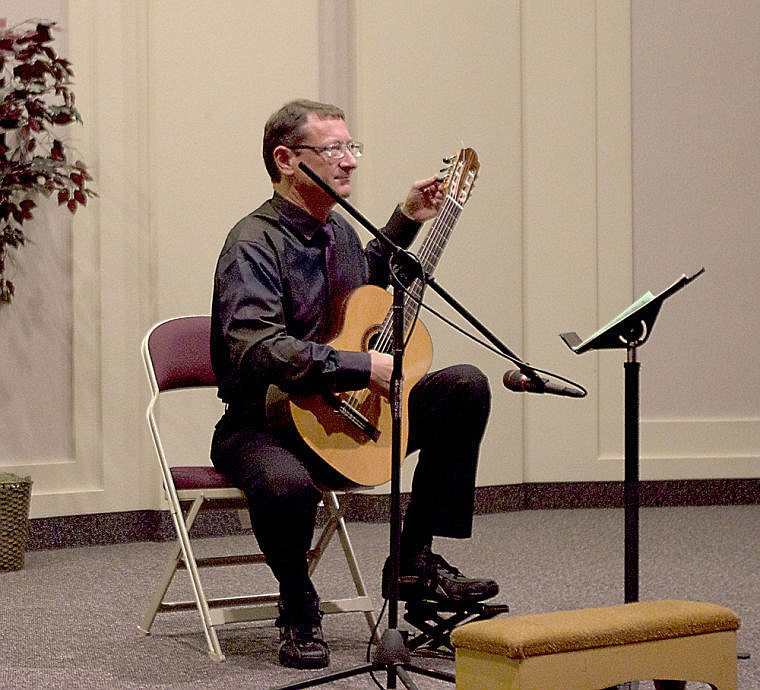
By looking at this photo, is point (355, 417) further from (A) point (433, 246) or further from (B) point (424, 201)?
(B) point (424, 201)

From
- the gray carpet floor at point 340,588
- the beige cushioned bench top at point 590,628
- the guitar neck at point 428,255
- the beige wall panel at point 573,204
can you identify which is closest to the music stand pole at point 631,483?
the beige cushioned bench top at point 590,628

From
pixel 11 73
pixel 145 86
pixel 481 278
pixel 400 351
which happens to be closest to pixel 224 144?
pixel 145 86

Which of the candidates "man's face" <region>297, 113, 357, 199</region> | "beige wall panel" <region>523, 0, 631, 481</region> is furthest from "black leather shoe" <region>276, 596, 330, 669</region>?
"beige wall panel" <region>523, 0, 631, 481</region>

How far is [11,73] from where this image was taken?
4.59 meters

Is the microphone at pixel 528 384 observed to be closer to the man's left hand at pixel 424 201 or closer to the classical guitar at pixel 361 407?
the classical guitar at pixel 361 407

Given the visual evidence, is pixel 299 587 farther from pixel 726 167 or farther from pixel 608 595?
pixel 726 167

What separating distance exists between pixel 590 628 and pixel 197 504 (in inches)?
45.5

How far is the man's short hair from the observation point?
312 cm

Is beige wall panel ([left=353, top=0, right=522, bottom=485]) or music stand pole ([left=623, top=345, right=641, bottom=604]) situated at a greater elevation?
beige wall panel ([left=353, top=0, right=522, bottom=485])

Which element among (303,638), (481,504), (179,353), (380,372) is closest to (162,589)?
(303,638)

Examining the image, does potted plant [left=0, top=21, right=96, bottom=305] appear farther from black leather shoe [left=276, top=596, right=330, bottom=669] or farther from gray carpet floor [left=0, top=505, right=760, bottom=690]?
black leather shoe [left=276, top=596, right=330, bottom=669]

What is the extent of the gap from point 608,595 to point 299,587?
114 centimetres

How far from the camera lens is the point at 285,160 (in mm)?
3156

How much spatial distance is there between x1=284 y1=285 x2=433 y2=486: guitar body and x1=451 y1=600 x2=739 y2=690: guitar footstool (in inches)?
28.4
